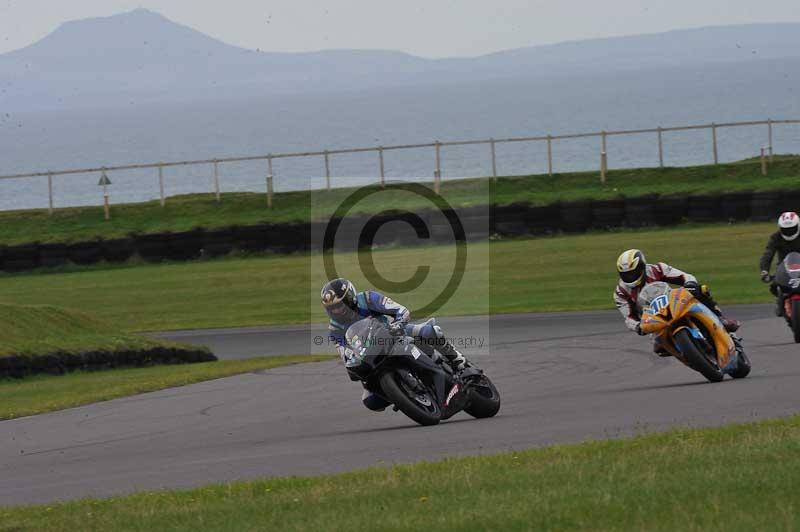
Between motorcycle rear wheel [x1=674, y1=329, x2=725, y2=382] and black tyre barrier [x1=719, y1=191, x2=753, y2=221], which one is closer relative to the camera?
motorcycle rear wheel [x1=674, y1=329, x2=725, y2=382]

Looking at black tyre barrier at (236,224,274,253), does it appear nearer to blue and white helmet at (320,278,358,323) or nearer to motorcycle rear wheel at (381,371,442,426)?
motorcycle rear wheel at (381,371,442,426)

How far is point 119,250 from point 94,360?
16729 mm

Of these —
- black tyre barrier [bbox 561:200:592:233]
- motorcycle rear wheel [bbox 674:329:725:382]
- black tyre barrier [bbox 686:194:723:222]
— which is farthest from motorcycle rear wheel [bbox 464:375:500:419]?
black tyre barrier [bbox 686:194:723:222]

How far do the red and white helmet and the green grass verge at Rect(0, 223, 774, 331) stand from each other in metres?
6.94

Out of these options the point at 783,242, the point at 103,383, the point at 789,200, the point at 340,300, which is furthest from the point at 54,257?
the point at 340,300

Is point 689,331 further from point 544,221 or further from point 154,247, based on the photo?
point 154,247

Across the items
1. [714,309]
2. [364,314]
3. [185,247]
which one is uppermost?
[185,247]

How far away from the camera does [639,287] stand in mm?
12656

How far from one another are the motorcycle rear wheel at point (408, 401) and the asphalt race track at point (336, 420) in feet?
0.51

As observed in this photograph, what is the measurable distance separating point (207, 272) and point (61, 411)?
18.9m

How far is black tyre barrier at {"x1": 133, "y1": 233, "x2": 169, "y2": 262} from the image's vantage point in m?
35.9

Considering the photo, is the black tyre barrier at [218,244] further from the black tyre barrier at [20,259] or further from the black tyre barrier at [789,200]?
the black tyre barrier at [789,200]

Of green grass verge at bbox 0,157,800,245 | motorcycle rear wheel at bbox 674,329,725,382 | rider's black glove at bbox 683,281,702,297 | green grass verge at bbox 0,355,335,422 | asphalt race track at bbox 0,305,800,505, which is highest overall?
green grass verge at bbox 0,157,800,245

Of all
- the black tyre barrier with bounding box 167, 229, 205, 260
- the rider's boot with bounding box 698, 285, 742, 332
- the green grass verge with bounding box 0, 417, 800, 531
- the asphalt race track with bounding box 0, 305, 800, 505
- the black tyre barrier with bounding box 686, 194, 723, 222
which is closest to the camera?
the green grass verge with bounding box 0, 417, 800, 531
